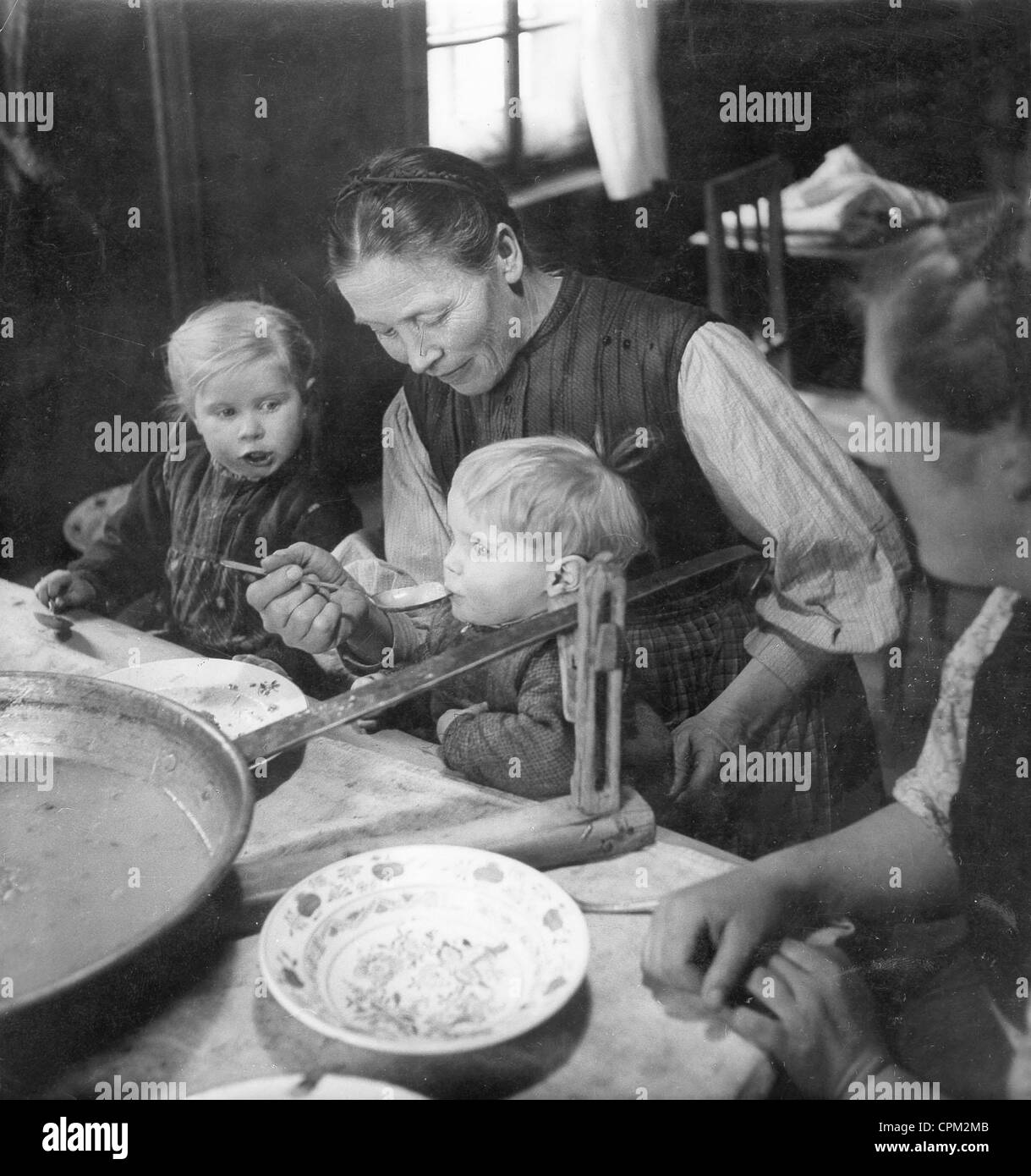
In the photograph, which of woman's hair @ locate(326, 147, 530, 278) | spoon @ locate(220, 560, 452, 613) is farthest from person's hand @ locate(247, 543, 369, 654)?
woman's hair @ locate(326, 147, 530, 278)

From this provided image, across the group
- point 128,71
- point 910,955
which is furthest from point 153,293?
point 910,955

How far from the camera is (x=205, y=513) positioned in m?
1.93

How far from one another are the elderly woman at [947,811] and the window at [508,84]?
0.52 meters

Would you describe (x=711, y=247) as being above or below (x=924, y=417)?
above

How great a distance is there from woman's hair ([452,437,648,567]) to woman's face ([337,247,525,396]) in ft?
0.51

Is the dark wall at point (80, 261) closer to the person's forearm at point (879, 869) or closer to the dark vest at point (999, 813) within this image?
the person's forearm at point (879, 869)

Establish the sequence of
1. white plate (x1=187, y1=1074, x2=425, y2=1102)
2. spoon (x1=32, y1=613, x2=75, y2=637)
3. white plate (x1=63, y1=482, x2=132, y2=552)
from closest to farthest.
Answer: white plate (x1=187, y1=1074, x2=425, y2=1102)
white plate (x1=63, y1=482, x2=132, y2=552)
spoon (x1=32, y1=613, x2=75, y2=637)

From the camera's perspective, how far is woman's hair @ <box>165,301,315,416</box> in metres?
1.81

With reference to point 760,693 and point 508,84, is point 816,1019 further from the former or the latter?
point 508,84

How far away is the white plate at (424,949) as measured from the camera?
1453mm

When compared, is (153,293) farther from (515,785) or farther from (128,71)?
(515,785)

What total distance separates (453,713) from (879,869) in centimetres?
70

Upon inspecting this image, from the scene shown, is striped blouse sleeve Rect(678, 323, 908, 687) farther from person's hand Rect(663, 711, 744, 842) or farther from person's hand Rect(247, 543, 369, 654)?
person's hand Rect(247, 543, 369, 654)
